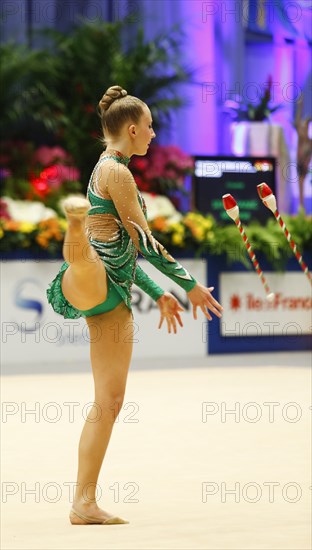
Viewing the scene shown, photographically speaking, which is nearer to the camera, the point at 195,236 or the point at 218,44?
the point at 195,236

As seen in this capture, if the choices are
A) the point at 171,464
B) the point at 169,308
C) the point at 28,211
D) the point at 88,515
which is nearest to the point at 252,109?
the point at 28,211

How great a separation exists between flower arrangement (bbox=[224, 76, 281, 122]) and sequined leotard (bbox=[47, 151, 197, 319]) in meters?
10.5

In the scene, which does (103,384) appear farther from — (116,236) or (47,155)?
(47,155)

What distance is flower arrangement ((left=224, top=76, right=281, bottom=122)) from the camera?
1444 centimetres

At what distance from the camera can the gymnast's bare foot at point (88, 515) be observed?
415 cm

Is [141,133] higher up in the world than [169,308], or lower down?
higher up

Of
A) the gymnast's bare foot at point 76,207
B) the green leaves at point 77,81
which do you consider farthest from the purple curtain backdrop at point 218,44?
the gymnast's bare foot at point 76,207

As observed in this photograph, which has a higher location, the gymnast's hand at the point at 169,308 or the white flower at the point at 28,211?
the gymnast's hand at the point at 169,308

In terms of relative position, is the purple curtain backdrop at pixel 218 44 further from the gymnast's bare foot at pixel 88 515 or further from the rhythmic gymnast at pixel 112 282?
the gymnast's bare foot at pixel 88 515

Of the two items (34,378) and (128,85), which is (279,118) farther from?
(34,378)

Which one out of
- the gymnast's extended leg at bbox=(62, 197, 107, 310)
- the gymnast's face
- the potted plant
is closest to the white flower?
the potted plant

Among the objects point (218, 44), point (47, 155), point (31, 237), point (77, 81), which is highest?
point (218, 44)

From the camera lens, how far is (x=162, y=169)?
13320mm

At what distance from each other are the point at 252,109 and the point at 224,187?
241 cm
